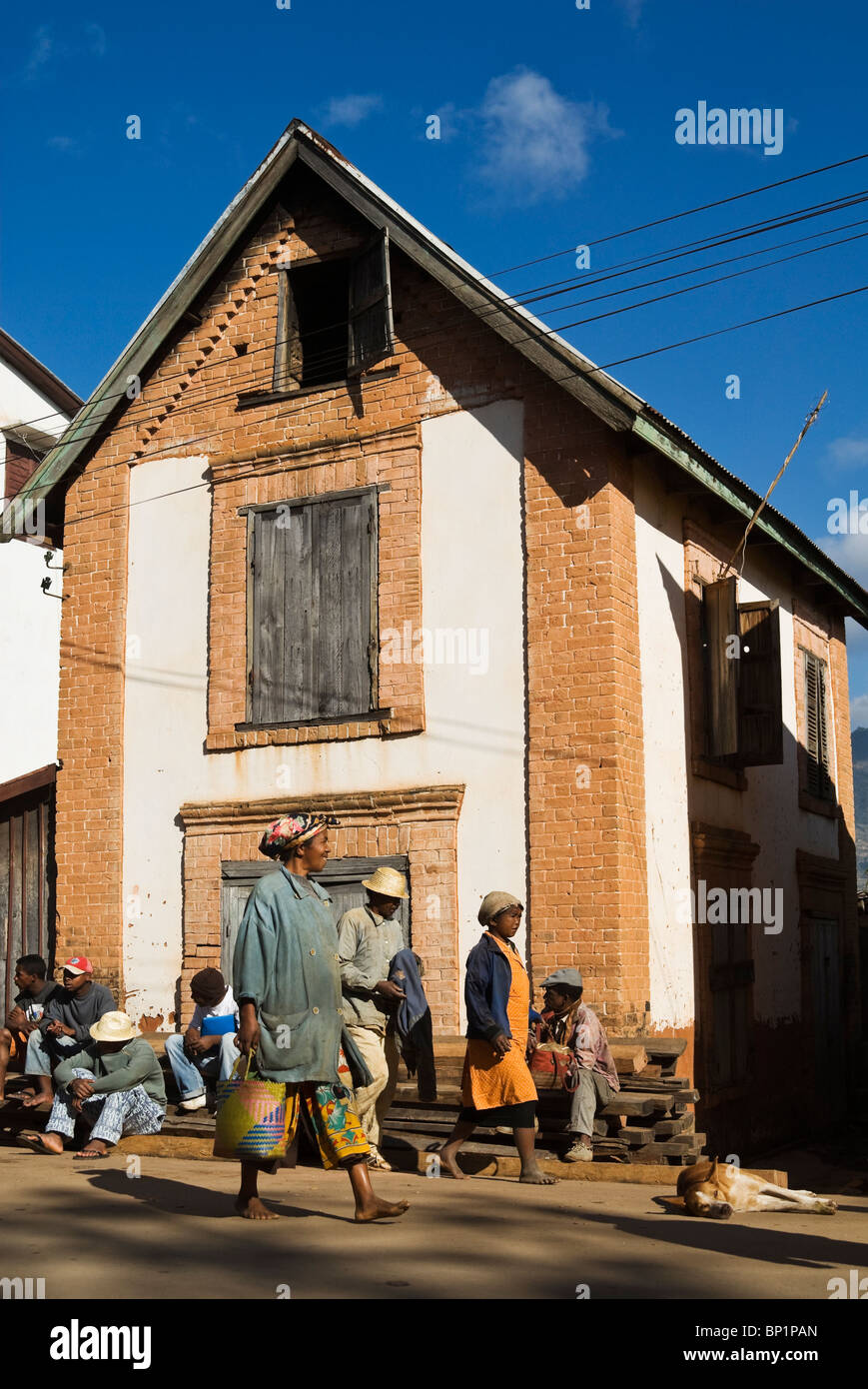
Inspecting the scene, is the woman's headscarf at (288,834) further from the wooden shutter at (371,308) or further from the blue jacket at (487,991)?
the wooden shutter at (371,308)

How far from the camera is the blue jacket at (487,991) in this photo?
8750 millimetres

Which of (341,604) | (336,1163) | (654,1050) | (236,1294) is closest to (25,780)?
(341,604)

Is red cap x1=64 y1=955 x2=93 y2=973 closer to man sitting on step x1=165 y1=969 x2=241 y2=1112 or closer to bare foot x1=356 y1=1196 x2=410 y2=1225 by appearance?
man sitting on step x1=165 y1=969 x2=241 y2=1112

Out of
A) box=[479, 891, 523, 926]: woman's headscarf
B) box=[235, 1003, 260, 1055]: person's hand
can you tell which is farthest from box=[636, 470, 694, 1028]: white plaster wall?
box=[235, 1003, 260, 1055]: person's hand

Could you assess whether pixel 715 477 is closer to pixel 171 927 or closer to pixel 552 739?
pixel 552 739

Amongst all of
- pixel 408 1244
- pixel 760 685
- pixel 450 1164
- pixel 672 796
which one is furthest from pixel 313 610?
pixel 408 1244

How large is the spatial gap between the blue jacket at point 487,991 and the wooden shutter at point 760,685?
5.52m

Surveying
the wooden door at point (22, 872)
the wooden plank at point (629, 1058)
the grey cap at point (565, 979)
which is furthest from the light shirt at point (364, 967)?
the wooden door at point (22, 872)

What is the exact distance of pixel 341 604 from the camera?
12680 millimetres

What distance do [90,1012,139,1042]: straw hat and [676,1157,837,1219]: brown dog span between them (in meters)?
4.22

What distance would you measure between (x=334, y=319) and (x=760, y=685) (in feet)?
17.7

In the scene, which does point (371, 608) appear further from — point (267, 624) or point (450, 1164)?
point (450, 1164)

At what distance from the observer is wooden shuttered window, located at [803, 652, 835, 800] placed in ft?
55.8
